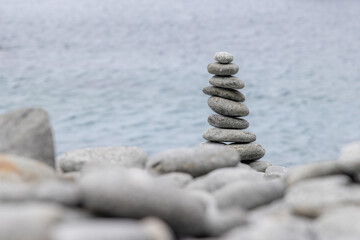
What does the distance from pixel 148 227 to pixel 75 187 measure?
1.59 ft

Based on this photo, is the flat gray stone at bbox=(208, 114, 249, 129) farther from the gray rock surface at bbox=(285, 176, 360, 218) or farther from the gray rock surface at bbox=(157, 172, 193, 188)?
the gray rock surface at bbox=(285, 176, 360, 218)

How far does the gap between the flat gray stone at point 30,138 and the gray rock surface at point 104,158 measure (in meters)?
0.19

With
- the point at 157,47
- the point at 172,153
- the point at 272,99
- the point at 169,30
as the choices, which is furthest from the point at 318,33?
the point at 172,153

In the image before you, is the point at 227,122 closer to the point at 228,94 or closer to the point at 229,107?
the point at 229,107

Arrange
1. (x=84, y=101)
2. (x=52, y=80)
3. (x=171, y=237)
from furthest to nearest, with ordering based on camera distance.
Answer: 1. (x=52, y=80)
2. (x=84, y=101)
3. (x=171, y=237)

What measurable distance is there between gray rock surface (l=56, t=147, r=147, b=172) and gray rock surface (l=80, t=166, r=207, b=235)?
158cm

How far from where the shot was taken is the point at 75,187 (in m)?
2.59

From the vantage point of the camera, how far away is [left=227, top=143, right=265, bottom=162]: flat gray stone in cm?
661

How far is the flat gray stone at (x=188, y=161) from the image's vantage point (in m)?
3.94

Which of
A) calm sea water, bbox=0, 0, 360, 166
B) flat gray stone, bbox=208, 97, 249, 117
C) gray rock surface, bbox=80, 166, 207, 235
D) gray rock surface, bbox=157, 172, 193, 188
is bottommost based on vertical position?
calm sea water, bbox=0, 0, 360, 166

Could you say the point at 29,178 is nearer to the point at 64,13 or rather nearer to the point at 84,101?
the point at 84,101

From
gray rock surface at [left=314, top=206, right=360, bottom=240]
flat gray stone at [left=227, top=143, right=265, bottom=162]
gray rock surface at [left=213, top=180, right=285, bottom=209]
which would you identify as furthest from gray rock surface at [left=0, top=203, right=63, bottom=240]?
flat gray stone at [left=227, top=143, right=265, bottom=162]

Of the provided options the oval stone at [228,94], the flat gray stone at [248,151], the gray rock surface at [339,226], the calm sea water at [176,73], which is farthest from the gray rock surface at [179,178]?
the calm sea water at [176,73]

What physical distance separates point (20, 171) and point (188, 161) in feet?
4.07
